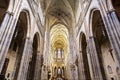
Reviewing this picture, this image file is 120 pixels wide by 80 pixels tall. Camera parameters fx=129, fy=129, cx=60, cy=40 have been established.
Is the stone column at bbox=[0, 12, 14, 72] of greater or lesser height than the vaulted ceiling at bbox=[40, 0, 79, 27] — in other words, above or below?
below

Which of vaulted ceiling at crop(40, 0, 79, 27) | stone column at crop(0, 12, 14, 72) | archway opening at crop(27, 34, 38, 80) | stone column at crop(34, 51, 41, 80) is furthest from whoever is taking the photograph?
vaulted ceiling at crop(40, 0, 79, 27)

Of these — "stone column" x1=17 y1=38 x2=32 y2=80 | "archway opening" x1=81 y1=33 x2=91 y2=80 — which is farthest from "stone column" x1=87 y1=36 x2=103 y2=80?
"stone column" x1=17 y1=38 x2=32 y2=80

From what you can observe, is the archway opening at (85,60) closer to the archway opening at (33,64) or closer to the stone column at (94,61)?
the stone column at (94,61)

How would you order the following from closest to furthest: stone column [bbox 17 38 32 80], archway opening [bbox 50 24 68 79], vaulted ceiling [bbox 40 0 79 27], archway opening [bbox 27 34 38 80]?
stone column [bbox 17 38 32 80], archway opening [bbox 27 34 38 80], vaulted ceiling [bbox 40 0 79 27], archway opening [bbox 50 24 68 79]

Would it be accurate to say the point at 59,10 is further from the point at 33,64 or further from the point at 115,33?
the point at 115,33

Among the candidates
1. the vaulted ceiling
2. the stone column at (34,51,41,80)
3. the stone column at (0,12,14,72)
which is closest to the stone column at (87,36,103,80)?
the stone column at (34,51,41,80)

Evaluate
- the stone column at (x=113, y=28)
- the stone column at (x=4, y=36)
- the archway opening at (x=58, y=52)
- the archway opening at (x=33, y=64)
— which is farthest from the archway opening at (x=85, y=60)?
the archway opening at (x=58, y=52)

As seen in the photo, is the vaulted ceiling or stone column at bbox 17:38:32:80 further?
the vaulted ceiling

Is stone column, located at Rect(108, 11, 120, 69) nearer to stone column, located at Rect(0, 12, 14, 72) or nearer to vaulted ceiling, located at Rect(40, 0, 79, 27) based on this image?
stone column, located at Rect(0, 12, 14, 72)

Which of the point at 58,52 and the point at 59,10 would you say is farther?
the point at 58,52

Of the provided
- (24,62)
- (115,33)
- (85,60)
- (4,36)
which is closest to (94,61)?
(115,33)

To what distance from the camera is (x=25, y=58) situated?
1030cm

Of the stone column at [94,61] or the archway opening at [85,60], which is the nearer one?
the stone column at [94,61]

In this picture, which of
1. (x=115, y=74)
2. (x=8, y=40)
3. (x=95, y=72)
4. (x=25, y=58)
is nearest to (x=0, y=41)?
(x=8, y=40)
